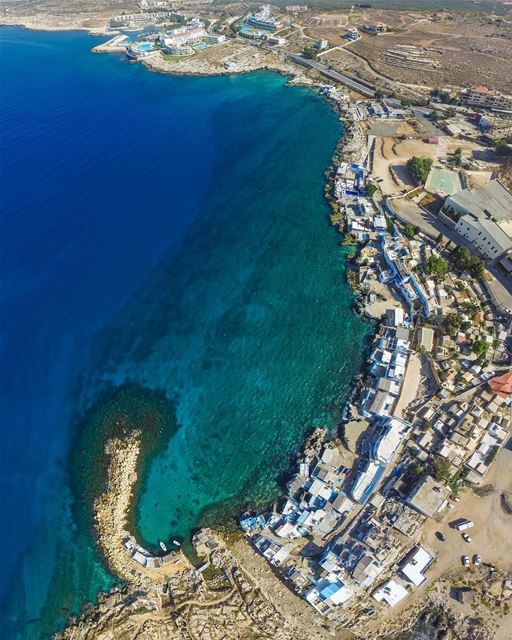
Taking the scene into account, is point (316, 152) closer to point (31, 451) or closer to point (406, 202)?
point (406, 202)

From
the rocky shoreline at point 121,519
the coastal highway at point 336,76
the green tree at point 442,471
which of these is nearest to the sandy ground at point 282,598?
the rocky shoreline at point 121,519

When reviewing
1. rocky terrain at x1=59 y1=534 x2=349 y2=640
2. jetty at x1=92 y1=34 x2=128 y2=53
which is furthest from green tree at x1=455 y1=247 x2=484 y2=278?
jetty at x1=92 y1=34 x2=128 y2=53

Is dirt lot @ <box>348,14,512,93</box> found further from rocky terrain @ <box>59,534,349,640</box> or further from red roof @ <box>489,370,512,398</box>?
rocky terrain @ <box>59,534,349,640</box>

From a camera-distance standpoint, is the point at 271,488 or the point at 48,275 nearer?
the point at 271,488

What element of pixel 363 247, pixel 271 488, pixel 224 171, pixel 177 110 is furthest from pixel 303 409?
pixel 177 110

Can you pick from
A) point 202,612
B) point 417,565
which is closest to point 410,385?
point 417,565

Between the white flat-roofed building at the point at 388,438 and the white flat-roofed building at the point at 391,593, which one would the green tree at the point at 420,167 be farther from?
the white flat-roofed building at the point at 391,593

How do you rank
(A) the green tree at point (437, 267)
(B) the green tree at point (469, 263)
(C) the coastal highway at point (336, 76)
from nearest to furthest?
1. (B) the green tree at point (469, 263)
2. (A) the green tree at point (437, 267)
3. (C) the coastal highway at point (336, 76)
